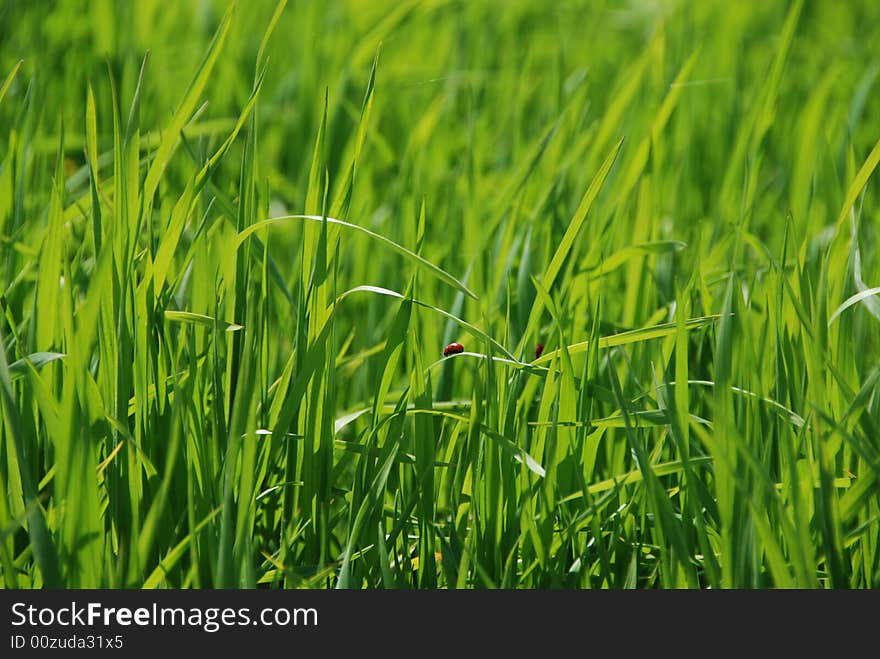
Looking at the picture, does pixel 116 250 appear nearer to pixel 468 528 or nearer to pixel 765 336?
pixel 468 528

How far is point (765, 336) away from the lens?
39.6 inches

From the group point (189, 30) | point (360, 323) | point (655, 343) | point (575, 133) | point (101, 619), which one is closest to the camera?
point (101, 619)

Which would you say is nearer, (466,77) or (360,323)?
(360,323)

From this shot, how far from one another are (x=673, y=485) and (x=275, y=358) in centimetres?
51

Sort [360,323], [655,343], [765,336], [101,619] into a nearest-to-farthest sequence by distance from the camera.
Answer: [101,619]
[765,336]
[655,343]
[360,323]

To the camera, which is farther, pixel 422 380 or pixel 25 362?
pixel 422 380

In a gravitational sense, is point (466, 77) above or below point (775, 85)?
above

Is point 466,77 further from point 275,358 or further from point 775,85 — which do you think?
point 275,358

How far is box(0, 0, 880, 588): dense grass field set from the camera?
0.77 meters

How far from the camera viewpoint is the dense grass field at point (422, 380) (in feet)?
2.53

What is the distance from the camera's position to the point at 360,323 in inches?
52.3

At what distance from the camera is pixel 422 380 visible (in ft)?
3.07

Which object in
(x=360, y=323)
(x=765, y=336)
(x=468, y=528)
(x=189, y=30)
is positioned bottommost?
(x=468, y=528)

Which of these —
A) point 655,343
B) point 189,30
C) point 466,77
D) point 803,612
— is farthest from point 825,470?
point 189,30
